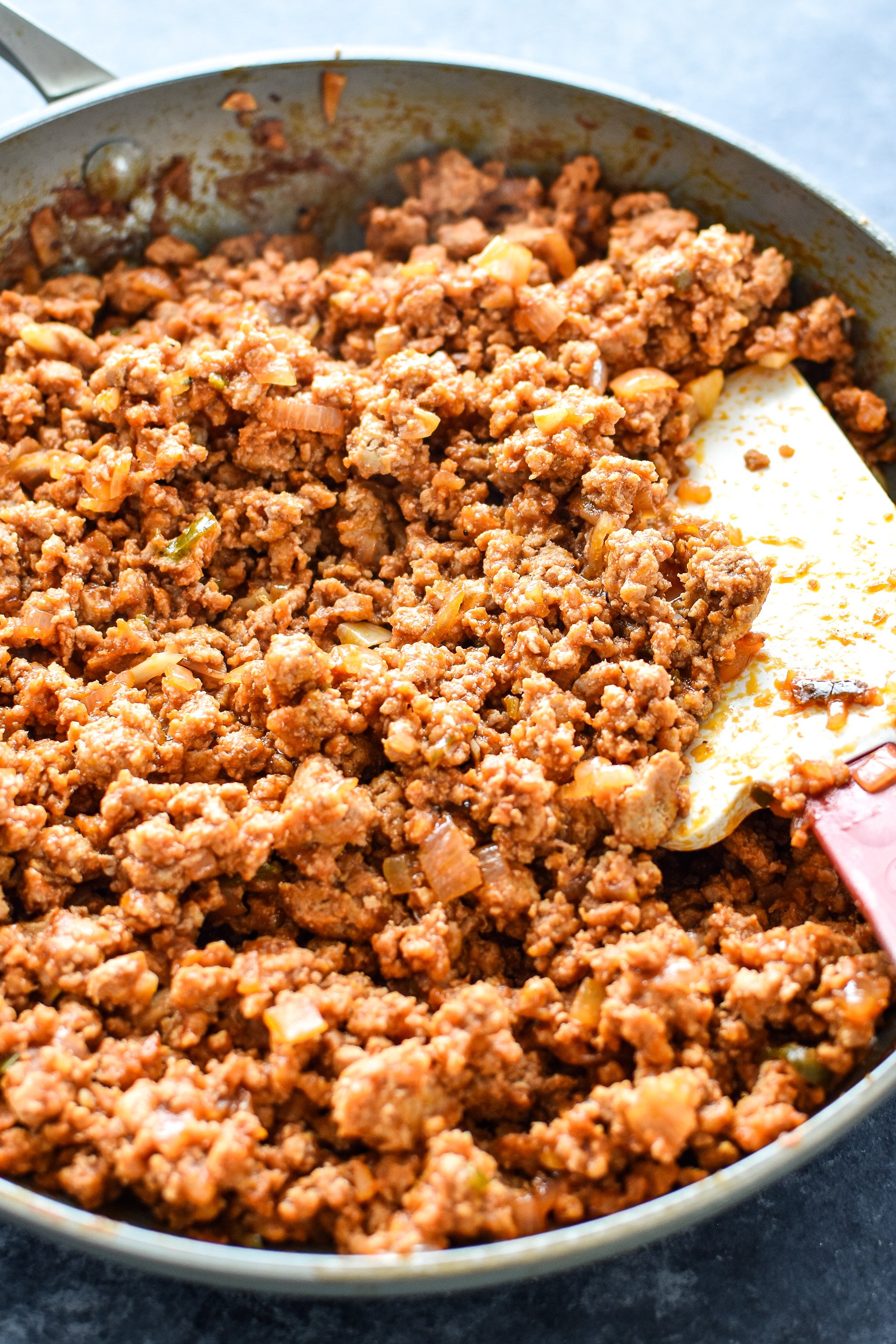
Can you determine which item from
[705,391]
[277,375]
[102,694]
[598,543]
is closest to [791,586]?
[598,543]

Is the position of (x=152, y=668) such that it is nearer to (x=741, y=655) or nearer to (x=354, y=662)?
(x=354, y=662)

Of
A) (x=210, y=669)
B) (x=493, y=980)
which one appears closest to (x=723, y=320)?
(x=210, y=669)

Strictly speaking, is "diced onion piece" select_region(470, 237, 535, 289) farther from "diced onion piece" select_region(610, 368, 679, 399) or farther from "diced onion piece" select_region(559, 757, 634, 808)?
"diced onion piece" select_region(559, 757, 634, 808)

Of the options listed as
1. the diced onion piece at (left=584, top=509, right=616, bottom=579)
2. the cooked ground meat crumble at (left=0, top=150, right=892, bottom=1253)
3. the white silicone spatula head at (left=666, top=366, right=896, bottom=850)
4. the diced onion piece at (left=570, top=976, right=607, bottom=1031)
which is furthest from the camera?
the diced onion piece at (left=584, top=509, right=616, bottom=579)

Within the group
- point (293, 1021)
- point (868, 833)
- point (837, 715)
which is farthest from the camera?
point (837, 715)

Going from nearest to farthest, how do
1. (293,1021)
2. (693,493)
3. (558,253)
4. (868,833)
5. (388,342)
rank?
(293,1021) < (868,833) < (693,493) < (388,342) < (558,253)

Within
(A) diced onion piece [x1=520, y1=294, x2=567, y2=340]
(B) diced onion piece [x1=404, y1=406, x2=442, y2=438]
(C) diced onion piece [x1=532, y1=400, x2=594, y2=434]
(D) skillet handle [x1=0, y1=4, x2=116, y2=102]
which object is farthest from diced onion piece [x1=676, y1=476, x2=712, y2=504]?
(D) skillet handle [x1=0, y1=4, x2=116, y2=102]

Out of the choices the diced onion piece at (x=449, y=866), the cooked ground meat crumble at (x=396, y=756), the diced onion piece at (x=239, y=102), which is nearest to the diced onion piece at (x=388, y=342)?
the cooked ground meat crumble at (x=396, y=756)

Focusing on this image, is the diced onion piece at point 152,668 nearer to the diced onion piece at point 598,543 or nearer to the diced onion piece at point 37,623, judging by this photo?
the diced onion piece at point 37,623

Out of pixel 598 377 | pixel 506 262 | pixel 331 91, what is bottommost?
pixel 598 377
